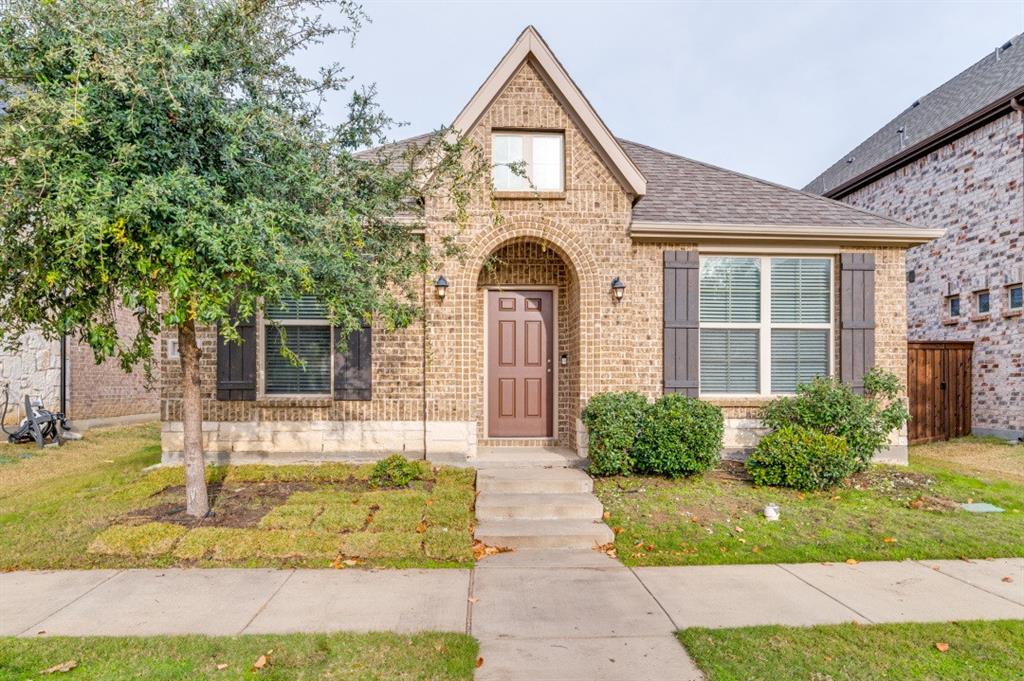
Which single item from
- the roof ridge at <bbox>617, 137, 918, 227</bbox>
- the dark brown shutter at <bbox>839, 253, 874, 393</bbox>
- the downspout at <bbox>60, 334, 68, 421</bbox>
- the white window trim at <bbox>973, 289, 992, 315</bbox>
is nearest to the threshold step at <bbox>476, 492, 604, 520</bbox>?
the dark brown shutter at <bbox>839, 253, 874, 393</bbox>

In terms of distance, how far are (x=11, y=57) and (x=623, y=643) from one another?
19.8 ft

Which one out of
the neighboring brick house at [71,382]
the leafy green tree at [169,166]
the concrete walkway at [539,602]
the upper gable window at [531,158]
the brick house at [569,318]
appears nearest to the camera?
the concrete walkway at [539,602]

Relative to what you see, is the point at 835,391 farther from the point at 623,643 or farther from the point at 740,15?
the point at 740,15

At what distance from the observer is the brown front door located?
27.4 feet

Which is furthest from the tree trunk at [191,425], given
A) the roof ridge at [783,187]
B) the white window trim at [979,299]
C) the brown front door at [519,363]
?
the white window trim at [979,299]

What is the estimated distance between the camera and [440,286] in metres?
7.27

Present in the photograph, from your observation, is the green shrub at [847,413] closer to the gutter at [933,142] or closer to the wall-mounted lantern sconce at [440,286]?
the wall-mounted lantern sconce at [440,286]

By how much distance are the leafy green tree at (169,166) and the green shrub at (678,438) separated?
3655 millimetres

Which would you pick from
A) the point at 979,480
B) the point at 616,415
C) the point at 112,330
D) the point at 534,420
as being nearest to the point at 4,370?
the point at 112,330

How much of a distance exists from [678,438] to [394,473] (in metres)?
3.40

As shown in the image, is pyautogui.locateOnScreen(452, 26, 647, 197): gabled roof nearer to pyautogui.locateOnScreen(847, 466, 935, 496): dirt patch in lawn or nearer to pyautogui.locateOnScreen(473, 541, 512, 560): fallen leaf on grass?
pyautogui.locateOnScreen(847, 466, 935, 496): dirt patch in lawn

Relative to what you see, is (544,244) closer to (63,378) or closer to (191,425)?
(191,425)

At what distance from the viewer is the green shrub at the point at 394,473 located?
6.53 meters

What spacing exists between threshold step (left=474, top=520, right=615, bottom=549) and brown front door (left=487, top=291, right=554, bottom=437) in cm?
288
